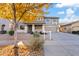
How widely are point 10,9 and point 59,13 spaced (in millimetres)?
1000

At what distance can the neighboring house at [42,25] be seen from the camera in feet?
12.5

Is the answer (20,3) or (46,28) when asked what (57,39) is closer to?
(46,28)

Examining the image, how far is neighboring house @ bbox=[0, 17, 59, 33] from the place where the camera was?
12.5 feet

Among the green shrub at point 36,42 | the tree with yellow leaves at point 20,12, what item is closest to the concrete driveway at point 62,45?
the green shrub at point 36,42

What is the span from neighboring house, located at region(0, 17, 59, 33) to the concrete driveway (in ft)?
0.54

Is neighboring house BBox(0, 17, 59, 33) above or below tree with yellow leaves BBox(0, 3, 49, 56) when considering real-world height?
below

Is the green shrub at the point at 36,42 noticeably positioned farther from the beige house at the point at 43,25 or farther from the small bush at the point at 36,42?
the beige house at the point at 43,25

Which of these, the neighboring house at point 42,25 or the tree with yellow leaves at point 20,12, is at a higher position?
the tree with yellow leaves at point 20,12

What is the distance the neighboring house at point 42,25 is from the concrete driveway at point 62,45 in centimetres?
17

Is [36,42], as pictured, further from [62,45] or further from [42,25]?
[62,45]

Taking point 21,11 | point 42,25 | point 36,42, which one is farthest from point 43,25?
point 21,11

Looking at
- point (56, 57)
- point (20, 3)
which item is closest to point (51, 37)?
point (56, 57)

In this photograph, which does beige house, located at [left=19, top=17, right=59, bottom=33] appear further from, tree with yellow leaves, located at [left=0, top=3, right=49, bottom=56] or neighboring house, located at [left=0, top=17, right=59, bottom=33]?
tree with yellow leaves, located at [left=0, top=3, right=49, bottom=56]

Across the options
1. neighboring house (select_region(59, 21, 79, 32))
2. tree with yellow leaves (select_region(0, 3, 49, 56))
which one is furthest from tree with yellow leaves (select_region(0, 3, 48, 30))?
neighboring house (select_region(59, 21, 79, 32))
